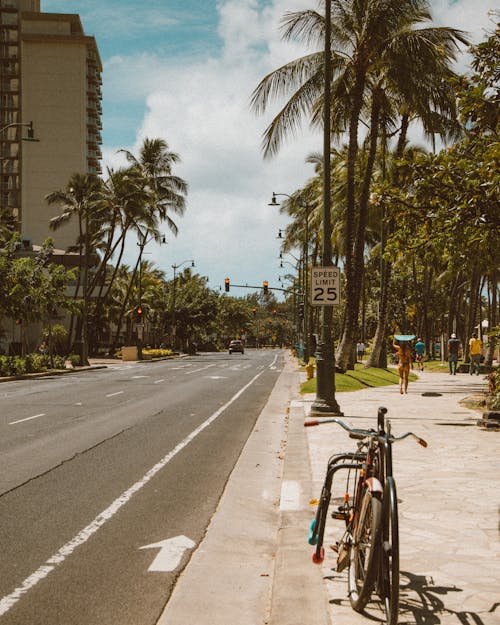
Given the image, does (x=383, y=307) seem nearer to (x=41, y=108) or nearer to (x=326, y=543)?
(x=326, y=543)

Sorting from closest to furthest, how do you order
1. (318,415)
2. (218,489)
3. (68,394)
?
(218,489) < (318,415) < (68,394)

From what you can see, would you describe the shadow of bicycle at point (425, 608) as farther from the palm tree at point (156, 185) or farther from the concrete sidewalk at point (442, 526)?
the palm tree at point (156, 185)

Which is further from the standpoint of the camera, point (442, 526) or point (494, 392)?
point (494, 392)

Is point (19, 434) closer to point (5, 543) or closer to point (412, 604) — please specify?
point (5, 543)

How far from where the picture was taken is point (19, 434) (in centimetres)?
1385

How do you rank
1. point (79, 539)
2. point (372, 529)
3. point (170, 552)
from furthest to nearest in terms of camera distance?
1. point (79, 539)
2. point (170, 552)
3. point (372, 529)

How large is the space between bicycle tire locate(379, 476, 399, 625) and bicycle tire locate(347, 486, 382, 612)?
0.05 metres

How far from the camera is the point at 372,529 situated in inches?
164

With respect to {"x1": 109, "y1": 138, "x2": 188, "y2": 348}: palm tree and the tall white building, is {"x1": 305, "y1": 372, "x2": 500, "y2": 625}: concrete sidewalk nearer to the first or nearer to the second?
{"x1": 109, "y1": 138, "x2": 188, "y2": 348}: palm tree

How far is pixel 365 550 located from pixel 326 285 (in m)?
11.8

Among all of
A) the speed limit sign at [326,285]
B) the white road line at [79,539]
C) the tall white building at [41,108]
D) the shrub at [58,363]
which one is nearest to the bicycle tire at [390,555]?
the white road line at [79,539]

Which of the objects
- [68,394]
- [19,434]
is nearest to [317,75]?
[68,394]

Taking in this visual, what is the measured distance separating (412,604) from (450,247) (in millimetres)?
12683

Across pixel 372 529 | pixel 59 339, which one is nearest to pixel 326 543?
pixel 372 529
